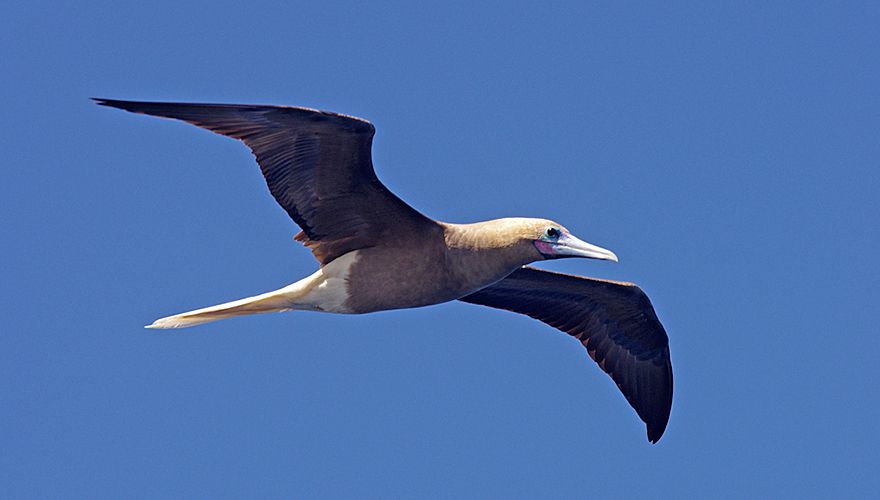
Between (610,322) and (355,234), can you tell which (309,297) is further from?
(610,322)

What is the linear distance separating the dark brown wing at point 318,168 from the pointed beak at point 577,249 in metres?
1.34

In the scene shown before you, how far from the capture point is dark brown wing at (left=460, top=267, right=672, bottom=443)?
16.4 metres

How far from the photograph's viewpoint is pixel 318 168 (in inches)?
531

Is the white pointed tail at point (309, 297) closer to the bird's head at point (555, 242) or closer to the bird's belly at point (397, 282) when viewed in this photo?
the bird's belly at point (397, 282)

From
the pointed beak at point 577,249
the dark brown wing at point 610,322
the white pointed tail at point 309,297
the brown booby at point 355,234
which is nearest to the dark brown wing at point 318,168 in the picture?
the brown booby at point 355,234

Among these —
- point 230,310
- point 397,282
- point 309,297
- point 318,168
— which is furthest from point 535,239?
point 230,310

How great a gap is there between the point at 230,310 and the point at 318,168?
78.7 inches

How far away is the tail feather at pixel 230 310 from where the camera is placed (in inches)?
557

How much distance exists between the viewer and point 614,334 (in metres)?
17.0

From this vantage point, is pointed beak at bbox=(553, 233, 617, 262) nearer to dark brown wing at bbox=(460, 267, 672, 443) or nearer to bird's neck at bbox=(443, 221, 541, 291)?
bird's neck at bbox=(443, 221, 541, 291)

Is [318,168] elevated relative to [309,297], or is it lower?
elevated

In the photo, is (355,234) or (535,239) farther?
(355,234)

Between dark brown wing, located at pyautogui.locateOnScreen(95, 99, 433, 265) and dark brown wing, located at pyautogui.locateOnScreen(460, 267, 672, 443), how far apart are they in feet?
9.25

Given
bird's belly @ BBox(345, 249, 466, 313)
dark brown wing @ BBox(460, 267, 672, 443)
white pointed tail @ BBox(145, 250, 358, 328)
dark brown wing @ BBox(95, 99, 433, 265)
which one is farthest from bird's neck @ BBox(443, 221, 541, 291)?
dark brown wing @ BBox(460, 267, 672, 443)
